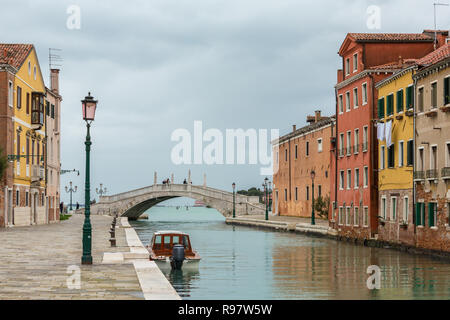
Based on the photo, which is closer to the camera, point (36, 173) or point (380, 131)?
point (380, 131)

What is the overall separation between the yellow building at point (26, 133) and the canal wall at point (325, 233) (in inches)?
708

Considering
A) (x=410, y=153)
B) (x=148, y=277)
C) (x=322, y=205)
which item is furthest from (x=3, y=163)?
(x=322, y=205)

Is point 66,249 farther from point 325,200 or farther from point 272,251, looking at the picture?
point 325,200

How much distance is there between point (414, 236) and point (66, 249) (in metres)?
15.6

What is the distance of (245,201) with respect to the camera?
83000mm

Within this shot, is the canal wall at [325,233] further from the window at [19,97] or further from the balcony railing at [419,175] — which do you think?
the window at [19,97]

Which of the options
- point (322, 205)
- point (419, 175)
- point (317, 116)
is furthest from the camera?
point (317, 116)

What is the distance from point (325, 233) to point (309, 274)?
75.5 feet

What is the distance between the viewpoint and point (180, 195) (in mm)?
82875

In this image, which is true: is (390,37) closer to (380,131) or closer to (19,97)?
(380,131)

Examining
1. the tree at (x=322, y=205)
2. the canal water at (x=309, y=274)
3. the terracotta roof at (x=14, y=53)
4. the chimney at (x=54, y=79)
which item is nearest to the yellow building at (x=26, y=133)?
the terracotta roof at (x=14, y=53)

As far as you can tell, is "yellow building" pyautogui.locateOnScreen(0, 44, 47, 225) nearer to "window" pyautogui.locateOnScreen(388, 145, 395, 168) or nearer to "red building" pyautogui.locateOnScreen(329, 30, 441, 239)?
"red building" pyautogui.locateOnScreen(329, 30, 441, 239)
